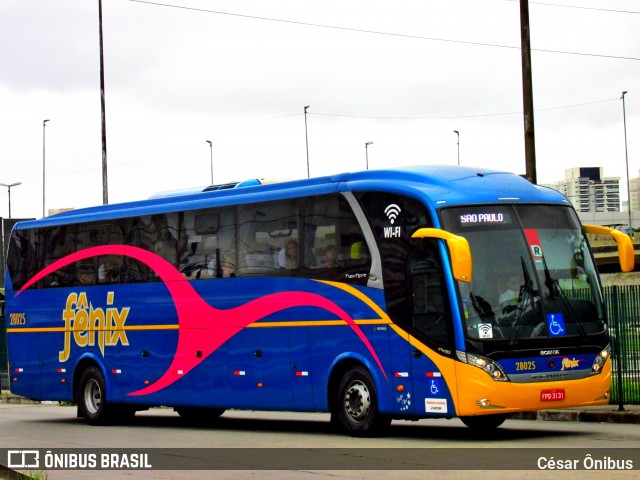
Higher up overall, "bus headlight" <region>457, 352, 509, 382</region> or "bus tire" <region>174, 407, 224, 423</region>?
"bus headlight" <region>457, 352, 509, 382</region>

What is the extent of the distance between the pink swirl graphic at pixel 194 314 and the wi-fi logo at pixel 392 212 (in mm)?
1941

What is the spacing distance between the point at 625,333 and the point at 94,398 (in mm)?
9793

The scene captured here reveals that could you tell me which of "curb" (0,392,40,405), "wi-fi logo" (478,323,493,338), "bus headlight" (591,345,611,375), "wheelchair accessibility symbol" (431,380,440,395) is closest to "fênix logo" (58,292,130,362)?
"wheelchair accessibility symbol" (431,380,440,395)

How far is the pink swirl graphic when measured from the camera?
18.8 meters

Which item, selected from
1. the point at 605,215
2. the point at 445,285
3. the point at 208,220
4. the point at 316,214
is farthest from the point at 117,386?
the point at 605,215

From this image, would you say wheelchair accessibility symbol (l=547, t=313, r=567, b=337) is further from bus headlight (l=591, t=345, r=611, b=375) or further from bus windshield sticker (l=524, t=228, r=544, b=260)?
bus windshield sticker (l=524, t=228, r=544, b=260)

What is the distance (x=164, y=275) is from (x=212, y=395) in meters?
2.28

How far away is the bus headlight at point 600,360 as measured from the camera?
16266 mm

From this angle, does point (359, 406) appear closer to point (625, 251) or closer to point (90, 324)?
point (625, 251)

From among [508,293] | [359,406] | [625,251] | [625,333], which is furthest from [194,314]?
[625,251]

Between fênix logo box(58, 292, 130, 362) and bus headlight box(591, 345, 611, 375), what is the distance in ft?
29.8

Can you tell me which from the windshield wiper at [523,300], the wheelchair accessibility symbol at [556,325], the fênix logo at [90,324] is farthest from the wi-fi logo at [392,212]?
the fênix logo at [90,324]

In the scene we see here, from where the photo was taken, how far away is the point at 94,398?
23078 mm

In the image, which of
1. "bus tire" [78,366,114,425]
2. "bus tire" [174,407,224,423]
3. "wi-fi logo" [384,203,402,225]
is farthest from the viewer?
"bus tire" [174,407,224,423]
